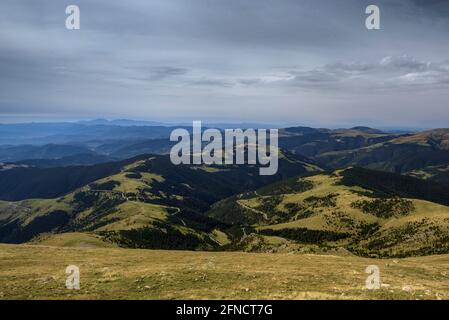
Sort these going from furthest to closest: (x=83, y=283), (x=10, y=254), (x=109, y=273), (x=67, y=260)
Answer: (x=10, y=254) → (x=67, y=260) → (x=109, y=273) → (x=83, y=283)

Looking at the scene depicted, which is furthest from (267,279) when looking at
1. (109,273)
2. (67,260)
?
(67,260)
